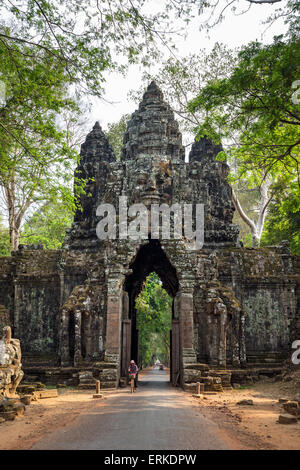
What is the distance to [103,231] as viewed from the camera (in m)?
16.9

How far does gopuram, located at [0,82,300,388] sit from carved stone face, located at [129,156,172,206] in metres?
0.04

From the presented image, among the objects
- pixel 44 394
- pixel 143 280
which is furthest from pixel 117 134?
pixel 44 394

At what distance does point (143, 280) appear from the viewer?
66.5ft

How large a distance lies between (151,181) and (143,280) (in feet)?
19.6

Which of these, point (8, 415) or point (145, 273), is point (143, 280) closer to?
point (145, 273)

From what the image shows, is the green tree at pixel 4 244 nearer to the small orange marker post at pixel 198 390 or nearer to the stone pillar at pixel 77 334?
the stone pillar at pixel 77 334

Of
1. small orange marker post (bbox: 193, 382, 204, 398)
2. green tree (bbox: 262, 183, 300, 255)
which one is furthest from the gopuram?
green tree (bbox: 262, 183, 300, 255)

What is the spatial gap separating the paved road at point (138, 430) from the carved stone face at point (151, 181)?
27.1 ft

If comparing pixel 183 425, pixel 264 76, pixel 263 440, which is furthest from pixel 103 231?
pixel 263 440

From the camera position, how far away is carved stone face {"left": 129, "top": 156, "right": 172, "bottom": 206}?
16.1 meters

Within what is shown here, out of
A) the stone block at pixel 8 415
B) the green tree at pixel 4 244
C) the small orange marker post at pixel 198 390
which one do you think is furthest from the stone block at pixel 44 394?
the green tree at pixel 4 244

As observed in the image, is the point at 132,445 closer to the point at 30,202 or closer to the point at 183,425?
the point at 183,425

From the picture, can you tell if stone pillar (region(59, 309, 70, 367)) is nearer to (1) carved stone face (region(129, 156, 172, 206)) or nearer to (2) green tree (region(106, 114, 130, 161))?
(1) carved stone face (region(129, 156, 172, 206))

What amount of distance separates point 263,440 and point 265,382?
9.18m
